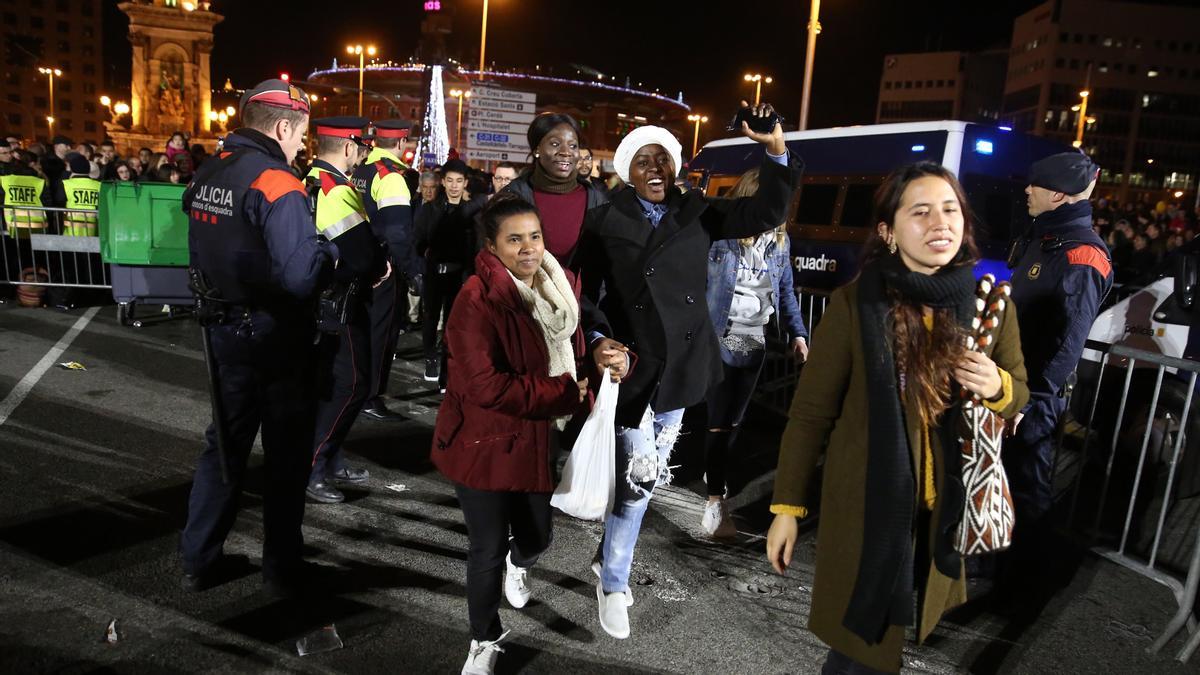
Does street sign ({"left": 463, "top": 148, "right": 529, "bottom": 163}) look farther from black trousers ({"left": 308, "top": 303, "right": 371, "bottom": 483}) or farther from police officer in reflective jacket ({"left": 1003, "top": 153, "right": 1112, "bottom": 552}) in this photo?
police officer in reflective jacket ({"left": 1003, "top": 153, "right": 1112, "bottom": 552})

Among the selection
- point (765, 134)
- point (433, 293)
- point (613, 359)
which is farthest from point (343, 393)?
point (433, 293)

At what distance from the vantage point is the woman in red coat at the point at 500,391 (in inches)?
116

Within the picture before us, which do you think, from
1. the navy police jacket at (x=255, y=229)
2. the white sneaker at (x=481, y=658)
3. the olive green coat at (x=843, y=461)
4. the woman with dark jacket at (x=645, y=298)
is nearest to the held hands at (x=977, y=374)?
the olive green coat at (x=843, y=461)

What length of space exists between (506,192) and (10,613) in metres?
2.85

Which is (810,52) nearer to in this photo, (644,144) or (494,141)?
(494,141)

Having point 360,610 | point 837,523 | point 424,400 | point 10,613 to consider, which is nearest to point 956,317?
point 837,523

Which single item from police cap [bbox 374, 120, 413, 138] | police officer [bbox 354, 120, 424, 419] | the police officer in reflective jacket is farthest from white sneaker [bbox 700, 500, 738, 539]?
police cap [bbox 374, 120, 413, 138]

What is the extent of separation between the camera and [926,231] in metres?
2.30

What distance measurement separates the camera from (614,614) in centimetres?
365

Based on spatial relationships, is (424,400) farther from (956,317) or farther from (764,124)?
(956,317)

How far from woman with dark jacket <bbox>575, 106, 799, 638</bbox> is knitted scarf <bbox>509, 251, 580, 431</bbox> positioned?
1.33 ft

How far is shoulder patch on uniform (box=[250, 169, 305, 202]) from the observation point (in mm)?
3408

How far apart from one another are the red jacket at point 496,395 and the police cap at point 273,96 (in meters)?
1.36

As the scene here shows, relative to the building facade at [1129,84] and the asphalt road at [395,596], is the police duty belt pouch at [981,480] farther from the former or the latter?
the building facade at [1129,84]
